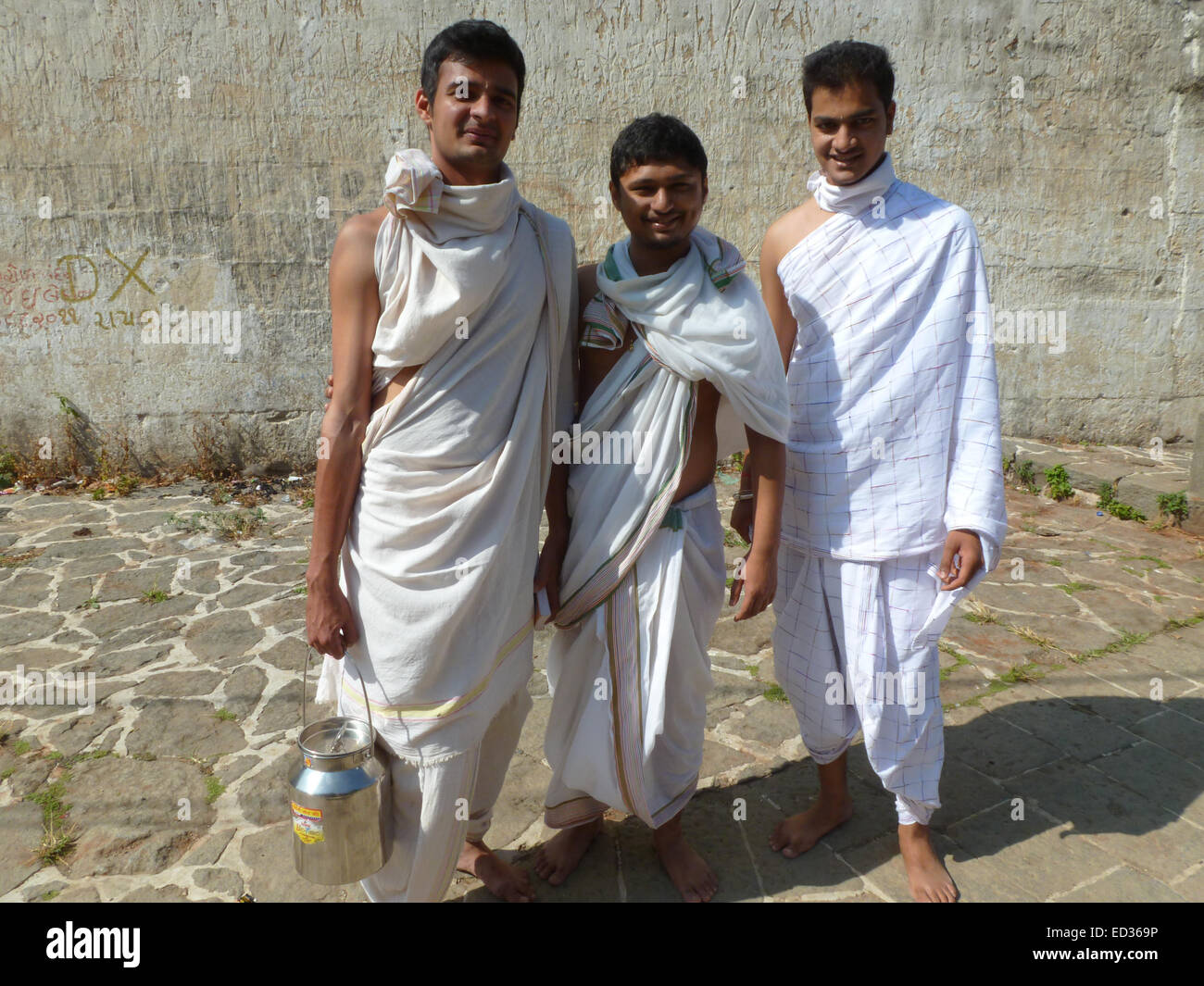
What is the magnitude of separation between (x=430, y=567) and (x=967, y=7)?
22.5 feet

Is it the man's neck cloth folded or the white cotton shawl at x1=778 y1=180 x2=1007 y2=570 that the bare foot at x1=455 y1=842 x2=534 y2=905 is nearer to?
the white cotton shawl at x1=778 y1=180 x2=1007 y2=570

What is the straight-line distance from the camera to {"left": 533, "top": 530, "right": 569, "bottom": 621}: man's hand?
2.31 metres

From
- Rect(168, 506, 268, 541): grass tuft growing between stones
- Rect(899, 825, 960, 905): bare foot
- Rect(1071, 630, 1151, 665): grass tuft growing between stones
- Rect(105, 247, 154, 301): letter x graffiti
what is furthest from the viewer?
Rect(105, 247, 154, 301): letter x graffiti

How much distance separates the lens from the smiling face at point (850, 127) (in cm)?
230

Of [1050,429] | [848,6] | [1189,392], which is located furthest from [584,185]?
[1189,392]

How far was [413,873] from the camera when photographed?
209cm

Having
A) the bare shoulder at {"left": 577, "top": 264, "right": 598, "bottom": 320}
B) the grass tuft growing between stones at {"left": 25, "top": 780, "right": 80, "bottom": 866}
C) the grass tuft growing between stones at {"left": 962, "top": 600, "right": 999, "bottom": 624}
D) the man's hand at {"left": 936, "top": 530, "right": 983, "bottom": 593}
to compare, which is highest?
the bare shoulder at {"left": 577, "top": 264, "right": 598, "bottom": 320}

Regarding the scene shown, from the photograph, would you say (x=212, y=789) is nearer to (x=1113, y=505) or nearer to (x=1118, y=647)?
(x=1118, y=647)

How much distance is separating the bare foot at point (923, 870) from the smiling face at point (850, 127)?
1861 millimetres

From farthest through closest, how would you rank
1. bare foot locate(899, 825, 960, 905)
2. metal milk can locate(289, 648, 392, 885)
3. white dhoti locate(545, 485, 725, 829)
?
bare foot locate(899, 825, 960, 905) < white dhoti locate(545, 485, 725, 829) < metal milk can locate(289, 648, 392, 885)

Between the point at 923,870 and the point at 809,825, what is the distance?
1.14 ft

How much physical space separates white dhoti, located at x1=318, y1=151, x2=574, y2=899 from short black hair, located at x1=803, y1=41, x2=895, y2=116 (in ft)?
3.03

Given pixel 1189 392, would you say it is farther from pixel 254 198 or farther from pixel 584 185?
pixel 254 198

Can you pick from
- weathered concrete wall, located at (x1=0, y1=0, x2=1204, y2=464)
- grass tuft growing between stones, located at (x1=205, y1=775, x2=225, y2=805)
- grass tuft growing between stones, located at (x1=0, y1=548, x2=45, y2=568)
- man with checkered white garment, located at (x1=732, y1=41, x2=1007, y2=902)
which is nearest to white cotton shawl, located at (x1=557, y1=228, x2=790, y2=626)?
man with checkered white garment, located at (x1=732, y1=41, x2=1007, y2=902)
